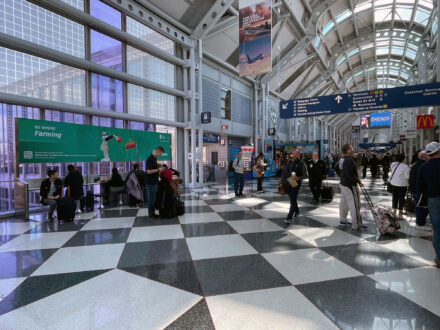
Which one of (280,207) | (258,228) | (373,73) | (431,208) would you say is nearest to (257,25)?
(280,207)

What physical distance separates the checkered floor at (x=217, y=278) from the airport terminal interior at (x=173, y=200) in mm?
19

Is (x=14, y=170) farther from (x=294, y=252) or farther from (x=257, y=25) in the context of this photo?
(x=257, y=25)

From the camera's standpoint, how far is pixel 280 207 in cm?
666

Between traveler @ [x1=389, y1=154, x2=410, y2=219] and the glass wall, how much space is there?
806cm

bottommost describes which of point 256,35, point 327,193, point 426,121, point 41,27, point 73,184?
point 327,193

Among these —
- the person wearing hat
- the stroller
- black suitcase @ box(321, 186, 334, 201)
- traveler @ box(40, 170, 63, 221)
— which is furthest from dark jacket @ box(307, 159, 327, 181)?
traveler @ box(40, 170, 63, 221)

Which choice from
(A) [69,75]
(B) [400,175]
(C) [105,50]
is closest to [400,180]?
(B) [400,175]

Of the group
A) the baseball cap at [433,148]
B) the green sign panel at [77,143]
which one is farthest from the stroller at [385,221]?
the green sign panel at [77,143]

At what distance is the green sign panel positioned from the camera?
588 cm

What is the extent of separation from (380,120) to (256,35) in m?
30.1

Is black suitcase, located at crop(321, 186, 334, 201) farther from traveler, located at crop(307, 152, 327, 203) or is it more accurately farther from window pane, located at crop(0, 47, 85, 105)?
window pane, located at crop(0, 47, 85, 105)

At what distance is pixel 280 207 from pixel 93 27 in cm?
779

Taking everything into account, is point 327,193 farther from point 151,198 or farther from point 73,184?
point 73,184

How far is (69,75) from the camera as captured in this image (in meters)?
7.26
